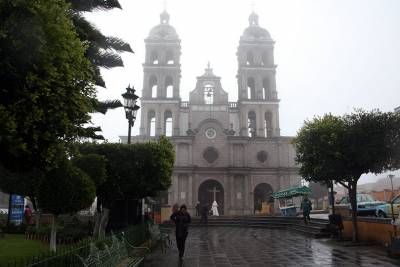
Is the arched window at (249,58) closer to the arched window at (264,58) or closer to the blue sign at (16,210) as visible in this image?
the arched window at (264,58)

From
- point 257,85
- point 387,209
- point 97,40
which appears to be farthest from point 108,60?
point 257,85

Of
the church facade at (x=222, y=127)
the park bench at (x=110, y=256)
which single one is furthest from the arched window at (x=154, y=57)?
the park bench at (x=110, y=256)

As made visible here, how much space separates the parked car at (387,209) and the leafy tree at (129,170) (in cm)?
997

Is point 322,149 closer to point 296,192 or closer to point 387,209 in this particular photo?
point 387,209

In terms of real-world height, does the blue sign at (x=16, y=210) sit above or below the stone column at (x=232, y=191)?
below

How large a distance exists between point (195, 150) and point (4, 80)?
128 feet

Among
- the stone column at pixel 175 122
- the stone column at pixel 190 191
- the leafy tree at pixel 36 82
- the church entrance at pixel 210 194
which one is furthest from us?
the stone column at pixel 175 122

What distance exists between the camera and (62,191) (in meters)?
9.48

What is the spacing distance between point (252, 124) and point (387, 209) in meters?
30.5

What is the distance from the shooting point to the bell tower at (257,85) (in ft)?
153

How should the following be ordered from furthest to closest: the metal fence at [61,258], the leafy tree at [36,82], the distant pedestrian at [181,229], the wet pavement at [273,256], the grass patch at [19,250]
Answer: the grass patch at [19,250], the distant pedestrian at [181,229], the wet pavement at [273,256], the metal fence at [61,258], the leafy tree at [36,82]

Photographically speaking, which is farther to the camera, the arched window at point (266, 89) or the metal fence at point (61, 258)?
the arched window at point (266, 89)

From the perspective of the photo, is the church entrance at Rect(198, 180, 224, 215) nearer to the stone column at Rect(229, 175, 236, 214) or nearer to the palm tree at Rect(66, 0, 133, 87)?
the stone column at Rect(229, 175, 236, 214)

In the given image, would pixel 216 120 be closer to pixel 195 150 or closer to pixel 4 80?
pixel 195 150
